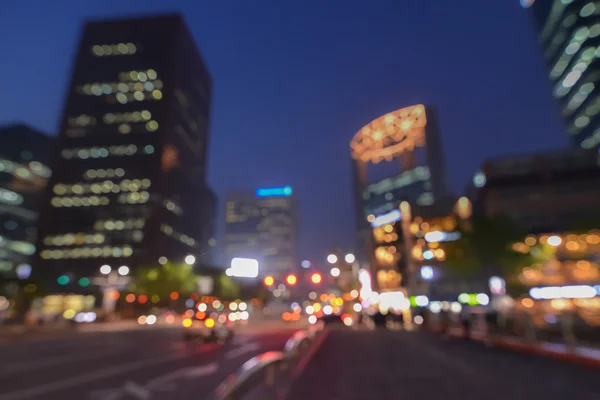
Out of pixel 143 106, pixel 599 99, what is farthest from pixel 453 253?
pixel 143 106

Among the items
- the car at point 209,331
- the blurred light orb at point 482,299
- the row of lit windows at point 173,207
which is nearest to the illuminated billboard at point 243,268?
the car at point 209,331

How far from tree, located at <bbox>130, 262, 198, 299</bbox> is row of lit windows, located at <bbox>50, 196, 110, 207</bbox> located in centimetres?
4937

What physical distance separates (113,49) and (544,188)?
5015 inches

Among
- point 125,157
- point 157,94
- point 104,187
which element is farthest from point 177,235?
point 157,94

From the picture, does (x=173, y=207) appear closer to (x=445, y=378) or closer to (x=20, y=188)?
(x=20, y=188)

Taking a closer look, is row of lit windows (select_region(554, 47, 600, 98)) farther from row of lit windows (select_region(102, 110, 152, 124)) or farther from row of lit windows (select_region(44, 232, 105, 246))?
row of lit windows (select_region(44, 232, 105, 246))

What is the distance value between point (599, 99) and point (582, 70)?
30.7ft

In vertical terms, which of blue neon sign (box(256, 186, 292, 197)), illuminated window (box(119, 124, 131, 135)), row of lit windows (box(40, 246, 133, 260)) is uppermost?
illuminated window (box(119, 124, 131, 135))

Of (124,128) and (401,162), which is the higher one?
(124,128)

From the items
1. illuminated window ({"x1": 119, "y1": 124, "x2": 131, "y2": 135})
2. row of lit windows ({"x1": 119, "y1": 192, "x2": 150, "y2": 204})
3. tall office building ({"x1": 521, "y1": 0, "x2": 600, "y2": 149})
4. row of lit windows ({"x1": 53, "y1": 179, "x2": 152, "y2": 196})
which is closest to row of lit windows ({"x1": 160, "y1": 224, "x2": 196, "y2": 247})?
row of lit windows ({"x1": 119, "y1": 192, "x2": 150, "y2": 204})

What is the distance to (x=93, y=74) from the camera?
126500 millimetres

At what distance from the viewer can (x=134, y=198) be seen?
374 feet

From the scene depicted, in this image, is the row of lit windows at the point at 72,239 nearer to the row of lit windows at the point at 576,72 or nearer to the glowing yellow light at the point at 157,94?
the glowing yellow light at the point at 157,94

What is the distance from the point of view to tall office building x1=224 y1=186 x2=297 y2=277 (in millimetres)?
137625
